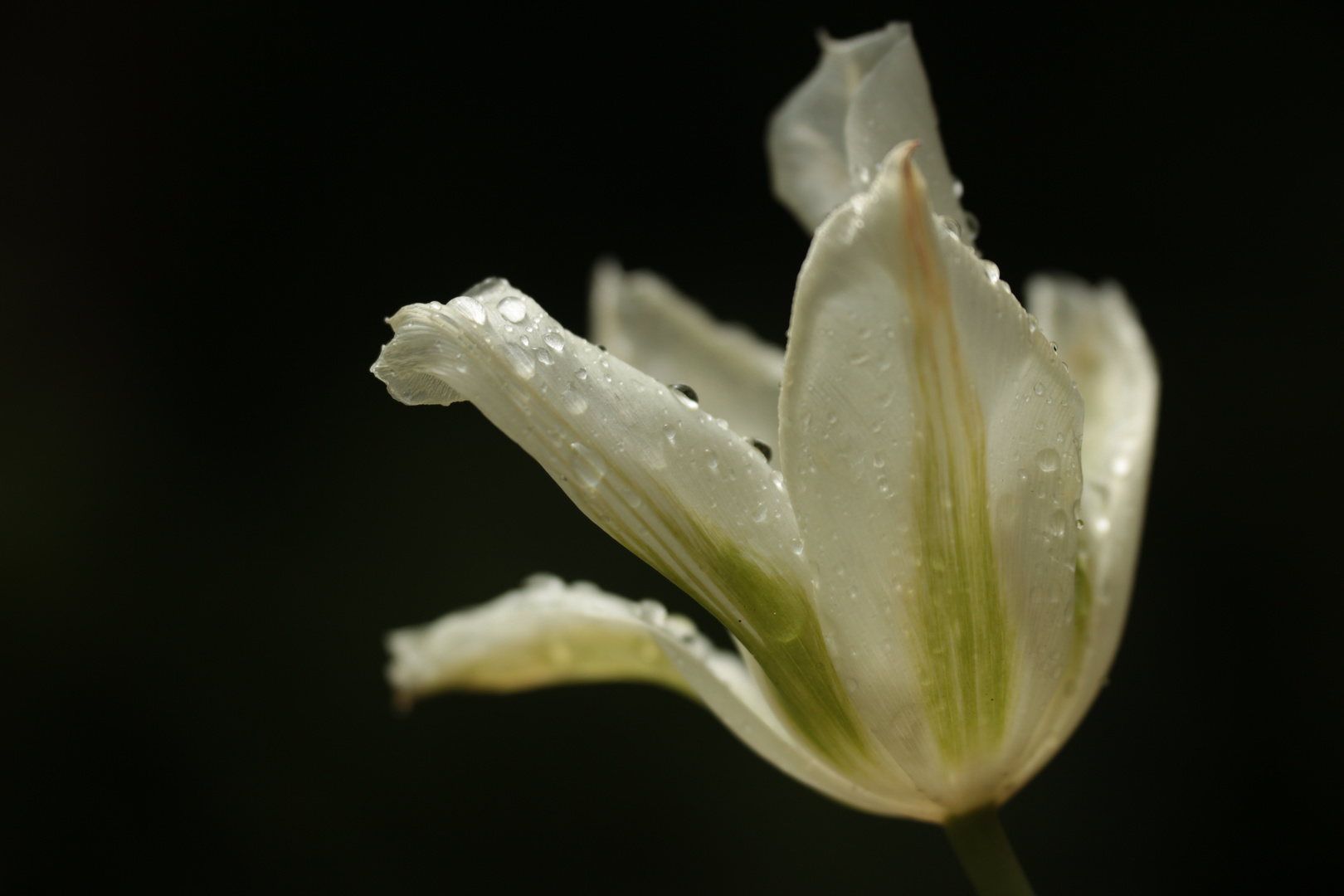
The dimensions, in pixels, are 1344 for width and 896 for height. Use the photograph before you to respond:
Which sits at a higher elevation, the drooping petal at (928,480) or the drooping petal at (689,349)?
the drooping petal at (689,349)

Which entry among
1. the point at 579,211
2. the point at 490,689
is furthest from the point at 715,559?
the point at 579,211

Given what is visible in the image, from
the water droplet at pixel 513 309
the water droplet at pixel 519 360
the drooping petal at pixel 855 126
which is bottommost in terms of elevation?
the water droplet at pixel 519 360

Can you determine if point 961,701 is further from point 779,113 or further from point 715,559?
point 779,113

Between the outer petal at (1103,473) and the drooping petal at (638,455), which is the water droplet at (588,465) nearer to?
the drooping petal at (638,455)

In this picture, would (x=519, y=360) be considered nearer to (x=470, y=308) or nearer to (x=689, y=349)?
(x=470, y=308)

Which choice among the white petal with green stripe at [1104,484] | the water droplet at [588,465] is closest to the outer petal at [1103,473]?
the white petal with green stripe at [1104,484]

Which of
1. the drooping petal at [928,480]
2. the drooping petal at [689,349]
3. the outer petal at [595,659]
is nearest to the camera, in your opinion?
the drooping petal at [928,480]

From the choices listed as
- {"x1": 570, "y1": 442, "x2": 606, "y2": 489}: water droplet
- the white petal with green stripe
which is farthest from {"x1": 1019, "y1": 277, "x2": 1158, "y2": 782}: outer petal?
{"x1": 570, "y1": 442, "x2": 606, "y2": 489}: water droplet
